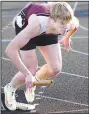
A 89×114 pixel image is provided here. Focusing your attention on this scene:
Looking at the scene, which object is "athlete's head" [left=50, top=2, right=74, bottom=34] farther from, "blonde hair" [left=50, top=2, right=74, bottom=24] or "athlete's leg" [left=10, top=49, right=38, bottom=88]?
"athlete's leg" [left=10, top=49, right=38, bottom=88]

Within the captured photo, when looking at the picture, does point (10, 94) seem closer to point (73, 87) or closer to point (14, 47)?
point (14, 47)

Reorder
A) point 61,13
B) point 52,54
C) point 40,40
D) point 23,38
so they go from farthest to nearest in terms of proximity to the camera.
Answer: point 52,54
point 40,40
point 23,38
point 61,13

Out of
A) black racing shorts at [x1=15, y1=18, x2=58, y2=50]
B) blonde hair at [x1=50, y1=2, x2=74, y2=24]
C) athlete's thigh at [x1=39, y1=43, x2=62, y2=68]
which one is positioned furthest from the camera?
athlete's thigh at [x1=39, y1=43, x2=62, y2=68]

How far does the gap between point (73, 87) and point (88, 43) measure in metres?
3.64

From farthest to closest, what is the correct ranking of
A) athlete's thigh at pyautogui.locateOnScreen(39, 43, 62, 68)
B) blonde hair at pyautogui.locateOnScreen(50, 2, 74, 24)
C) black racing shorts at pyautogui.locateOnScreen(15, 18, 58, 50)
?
athlete's thigh at pyautogui.locateOnScreen(39, 43, 62, 68)
black racing shorts at pyautogui.locateOnScreen(15, 18, 58, 50)
blonde hair at pyautogui.locateOnScreen(50, 2, 74, 24)

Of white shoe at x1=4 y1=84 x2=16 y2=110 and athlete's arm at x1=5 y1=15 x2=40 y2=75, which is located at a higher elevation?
athlete's arm at x1=5 y1=15 x2=40 y2=75

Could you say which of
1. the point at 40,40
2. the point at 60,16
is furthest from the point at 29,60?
the point at 60,16

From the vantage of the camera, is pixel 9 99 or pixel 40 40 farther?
pixel 9 99

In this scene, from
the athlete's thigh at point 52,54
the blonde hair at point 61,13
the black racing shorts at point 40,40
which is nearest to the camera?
the blonde hair at point 61,13

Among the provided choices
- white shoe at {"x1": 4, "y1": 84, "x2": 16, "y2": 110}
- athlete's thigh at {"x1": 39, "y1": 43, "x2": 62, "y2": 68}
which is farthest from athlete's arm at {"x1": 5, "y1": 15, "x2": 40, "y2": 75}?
white shoe at {"x1": 4, "y1": 84, "x2": 16, "y2": 110}

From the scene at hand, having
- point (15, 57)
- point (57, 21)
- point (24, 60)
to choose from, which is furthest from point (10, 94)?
point (57, 21)

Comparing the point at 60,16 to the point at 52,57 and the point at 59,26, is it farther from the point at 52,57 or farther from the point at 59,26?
the point at 52,57

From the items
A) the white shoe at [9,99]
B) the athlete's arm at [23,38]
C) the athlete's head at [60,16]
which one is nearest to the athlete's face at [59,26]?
the athlete's head at [60,16]

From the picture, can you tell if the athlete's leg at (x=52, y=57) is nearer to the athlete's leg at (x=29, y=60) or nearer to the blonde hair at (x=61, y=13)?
the athlete's leg at (x=29, y=60)
